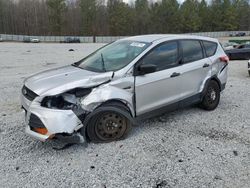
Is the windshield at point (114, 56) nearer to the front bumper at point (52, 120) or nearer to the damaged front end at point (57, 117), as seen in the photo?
the damaged front end at point (57, 117)

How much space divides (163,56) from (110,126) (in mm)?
1511

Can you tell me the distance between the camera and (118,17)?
6700 centimetres

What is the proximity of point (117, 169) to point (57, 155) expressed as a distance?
895mm

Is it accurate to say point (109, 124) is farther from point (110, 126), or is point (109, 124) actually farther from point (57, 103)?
point (57, 103)

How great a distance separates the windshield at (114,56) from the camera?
12.5 ft

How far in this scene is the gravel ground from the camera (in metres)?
2.77

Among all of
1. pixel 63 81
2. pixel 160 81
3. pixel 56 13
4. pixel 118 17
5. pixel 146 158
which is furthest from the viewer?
pixel 118 17

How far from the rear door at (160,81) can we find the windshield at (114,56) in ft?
0.75

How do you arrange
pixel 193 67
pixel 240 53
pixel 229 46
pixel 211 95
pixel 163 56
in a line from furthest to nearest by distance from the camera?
1. pixel 229 46
2. pixel 240 53
3. pixel 211 95
4. pixel 193 67
5. pixel 163 56

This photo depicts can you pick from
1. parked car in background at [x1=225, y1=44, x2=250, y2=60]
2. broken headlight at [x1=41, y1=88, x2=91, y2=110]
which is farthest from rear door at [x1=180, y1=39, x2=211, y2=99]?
parked car in background at [x1=225, y1=44, x2=250, y2=60]

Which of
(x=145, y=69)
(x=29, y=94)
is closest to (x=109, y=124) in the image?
(x=145, y=69)

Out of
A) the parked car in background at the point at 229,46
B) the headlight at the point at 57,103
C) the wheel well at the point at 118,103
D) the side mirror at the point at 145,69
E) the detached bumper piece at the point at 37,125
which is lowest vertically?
the parked car in background at the point at 229,46

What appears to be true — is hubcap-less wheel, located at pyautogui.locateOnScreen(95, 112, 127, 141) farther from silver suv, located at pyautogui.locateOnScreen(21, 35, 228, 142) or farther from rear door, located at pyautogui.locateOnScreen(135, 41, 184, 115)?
rear door, located at pyautogui.locateOnScreen(135, 41, 184, 115)

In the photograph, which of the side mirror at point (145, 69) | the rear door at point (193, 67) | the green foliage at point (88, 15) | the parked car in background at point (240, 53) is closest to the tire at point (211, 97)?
the rear door at point (193, 67)
